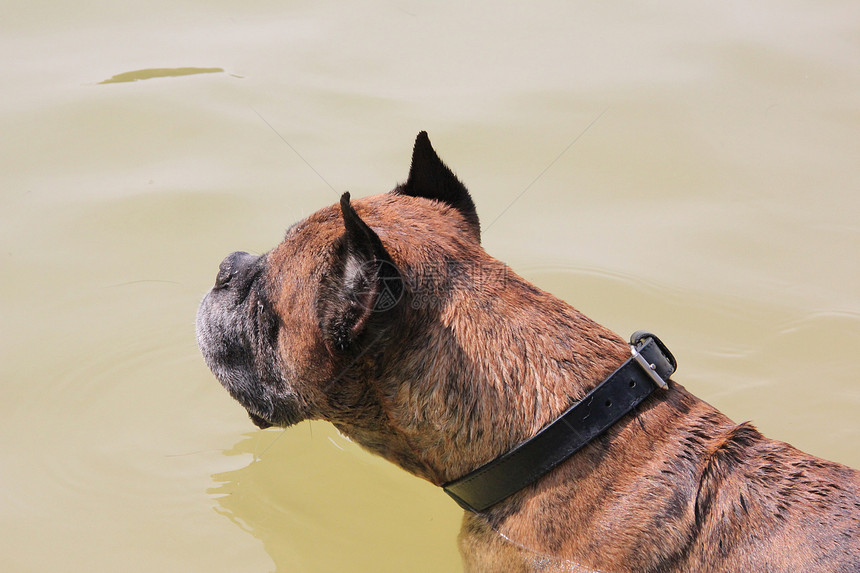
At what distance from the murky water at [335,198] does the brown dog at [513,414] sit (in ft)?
3.55

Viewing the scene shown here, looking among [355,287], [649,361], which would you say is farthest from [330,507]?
[649,361]

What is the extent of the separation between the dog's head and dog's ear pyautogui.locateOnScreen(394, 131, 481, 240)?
191mm

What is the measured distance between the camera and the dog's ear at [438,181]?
11.8 ft

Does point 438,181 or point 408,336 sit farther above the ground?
point 438,181

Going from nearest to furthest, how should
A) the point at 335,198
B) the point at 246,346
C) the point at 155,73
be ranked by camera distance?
the point at 246,346, the point at 335,198, the point at 155,73

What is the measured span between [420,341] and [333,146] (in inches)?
131

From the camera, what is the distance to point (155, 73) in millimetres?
6727

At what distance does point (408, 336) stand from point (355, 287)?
0.83 feet

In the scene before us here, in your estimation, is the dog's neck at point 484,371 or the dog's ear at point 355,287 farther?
the dog's neck at point 484,371

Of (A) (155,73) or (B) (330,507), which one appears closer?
(B) (330,507)

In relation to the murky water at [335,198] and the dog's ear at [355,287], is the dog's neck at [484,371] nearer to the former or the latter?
the dog's ear at [355,287]

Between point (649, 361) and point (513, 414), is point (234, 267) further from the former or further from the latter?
point (649, 361)

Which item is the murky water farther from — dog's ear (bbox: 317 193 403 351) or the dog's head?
dog's ear (bbox: 317 193 403 351)

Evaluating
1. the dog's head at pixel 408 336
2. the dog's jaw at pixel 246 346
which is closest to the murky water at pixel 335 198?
the dog's jaw at pixel 246 346
